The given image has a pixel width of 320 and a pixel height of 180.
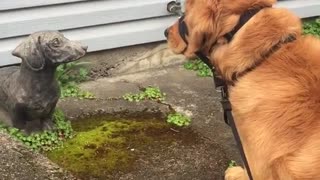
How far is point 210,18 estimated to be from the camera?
A: 10.7 ft

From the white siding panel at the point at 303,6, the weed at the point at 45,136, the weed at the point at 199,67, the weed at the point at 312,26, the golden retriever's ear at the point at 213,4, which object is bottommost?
the weed at the point at 199,67

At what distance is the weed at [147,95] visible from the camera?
5531 millimetres

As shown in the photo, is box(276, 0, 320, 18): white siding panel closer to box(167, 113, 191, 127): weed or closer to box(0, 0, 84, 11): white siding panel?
box(167, 113, 191, 127): weed

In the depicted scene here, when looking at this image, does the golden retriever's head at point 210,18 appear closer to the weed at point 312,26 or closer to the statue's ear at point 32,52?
the statue's ear at point 32,52

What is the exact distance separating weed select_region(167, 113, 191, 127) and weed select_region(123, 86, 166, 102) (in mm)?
389

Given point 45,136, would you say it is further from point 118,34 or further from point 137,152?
point 118,34

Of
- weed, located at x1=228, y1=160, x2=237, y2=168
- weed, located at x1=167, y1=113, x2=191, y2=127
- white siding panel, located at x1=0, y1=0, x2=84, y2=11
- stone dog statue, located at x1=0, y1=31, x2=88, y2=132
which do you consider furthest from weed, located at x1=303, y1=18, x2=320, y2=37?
stone dog statue, located at x1=0, y1=31, x2=88, y2=132

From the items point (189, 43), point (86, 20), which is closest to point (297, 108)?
point (189, 43)

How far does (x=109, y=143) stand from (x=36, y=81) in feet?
2.55

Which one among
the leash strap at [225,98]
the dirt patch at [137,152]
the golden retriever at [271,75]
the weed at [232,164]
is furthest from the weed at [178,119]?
the golden retriever at [271,75]

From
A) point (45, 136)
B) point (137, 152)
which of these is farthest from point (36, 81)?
point (137, 152)

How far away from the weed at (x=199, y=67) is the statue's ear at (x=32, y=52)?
221 centimetres

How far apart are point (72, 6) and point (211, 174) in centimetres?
231

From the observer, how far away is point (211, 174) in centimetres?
445
